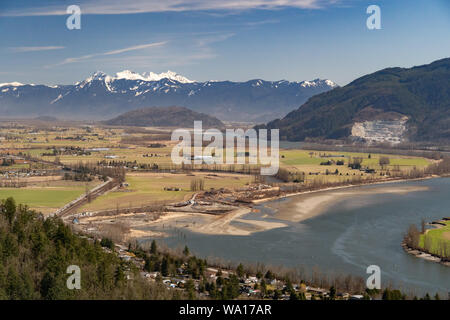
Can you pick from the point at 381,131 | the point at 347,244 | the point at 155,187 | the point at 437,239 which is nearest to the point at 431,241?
the point at 437,239

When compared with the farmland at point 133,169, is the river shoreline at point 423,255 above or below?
below

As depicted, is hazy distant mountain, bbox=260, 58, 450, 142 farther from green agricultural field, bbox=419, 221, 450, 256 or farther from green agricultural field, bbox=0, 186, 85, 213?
green agricultural field, bbox=419, 221, 450, 256

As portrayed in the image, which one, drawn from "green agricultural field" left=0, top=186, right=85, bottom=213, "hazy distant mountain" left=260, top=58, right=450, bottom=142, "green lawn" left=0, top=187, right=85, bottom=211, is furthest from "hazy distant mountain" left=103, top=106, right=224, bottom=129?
"green lawn" left=0, top=187, right=85, bottom=211

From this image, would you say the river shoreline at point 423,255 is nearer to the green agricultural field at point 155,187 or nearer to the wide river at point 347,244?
the wide river at point 347,244

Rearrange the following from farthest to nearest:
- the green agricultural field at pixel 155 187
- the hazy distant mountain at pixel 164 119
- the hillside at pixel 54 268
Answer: the hazy distant mountain at pixel 164 119 < the green agricultural field at pixel 155 187 < the hillside at pixel 54 268

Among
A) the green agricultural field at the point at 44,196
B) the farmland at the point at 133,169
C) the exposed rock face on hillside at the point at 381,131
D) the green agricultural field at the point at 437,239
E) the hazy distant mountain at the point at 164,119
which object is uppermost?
the hazy distant mountain at the point at 164,119

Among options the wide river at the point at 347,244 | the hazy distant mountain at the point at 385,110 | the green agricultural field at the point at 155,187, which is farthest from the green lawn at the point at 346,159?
the wide river at the point at 347,244

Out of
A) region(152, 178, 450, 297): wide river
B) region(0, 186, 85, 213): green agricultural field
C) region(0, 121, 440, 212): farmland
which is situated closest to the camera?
region(152, 178, 450, 297): wide river
